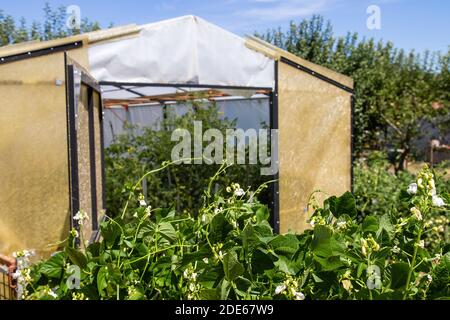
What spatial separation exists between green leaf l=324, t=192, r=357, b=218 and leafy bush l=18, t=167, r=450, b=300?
1.3 inches

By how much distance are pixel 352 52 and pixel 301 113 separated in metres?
6.33

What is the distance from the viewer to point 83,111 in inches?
168

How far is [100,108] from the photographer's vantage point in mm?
5703

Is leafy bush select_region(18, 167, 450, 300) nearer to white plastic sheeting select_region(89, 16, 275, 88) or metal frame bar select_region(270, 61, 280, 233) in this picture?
white plastic sheeting select_region(89, 16, 275, 88)

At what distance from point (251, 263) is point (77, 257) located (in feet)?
1.03

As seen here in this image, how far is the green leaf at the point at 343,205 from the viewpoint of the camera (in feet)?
3.62

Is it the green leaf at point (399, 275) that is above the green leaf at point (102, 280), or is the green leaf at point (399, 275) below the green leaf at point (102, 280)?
above

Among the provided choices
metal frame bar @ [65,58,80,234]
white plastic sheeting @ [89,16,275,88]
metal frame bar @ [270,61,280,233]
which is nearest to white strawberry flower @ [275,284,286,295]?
metal frame bar @ [65,58,80,234]

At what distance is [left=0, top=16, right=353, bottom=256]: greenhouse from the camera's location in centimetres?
354

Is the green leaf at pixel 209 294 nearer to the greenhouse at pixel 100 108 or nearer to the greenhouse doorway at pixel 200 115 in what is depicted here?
the greenhouse at pixel 100 108

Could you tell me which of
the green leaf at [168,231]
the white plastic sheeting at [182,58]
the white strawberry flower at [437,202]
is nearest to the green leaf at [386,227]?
the white strawberry flower at [437,202]

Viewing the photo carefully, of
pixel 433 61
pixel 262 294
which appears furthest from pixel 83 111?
pixel 433 61

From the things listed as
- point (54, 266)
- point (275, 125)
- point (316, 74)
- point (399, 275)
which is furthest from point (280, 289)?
point (316, 74)

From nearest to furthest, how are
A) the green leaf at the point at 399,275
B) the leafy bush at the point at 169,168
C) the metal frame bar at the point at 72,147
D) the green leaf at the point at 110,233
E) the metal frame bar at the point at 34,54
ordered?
1. the green leaf at the point at 399,275
2. the green leaf at the point at 110,233
3. the metal frame bar at the point at 72,147
4. the metal frame bar at the point at 34,54
5. the leafy bush at the point at 169,168
